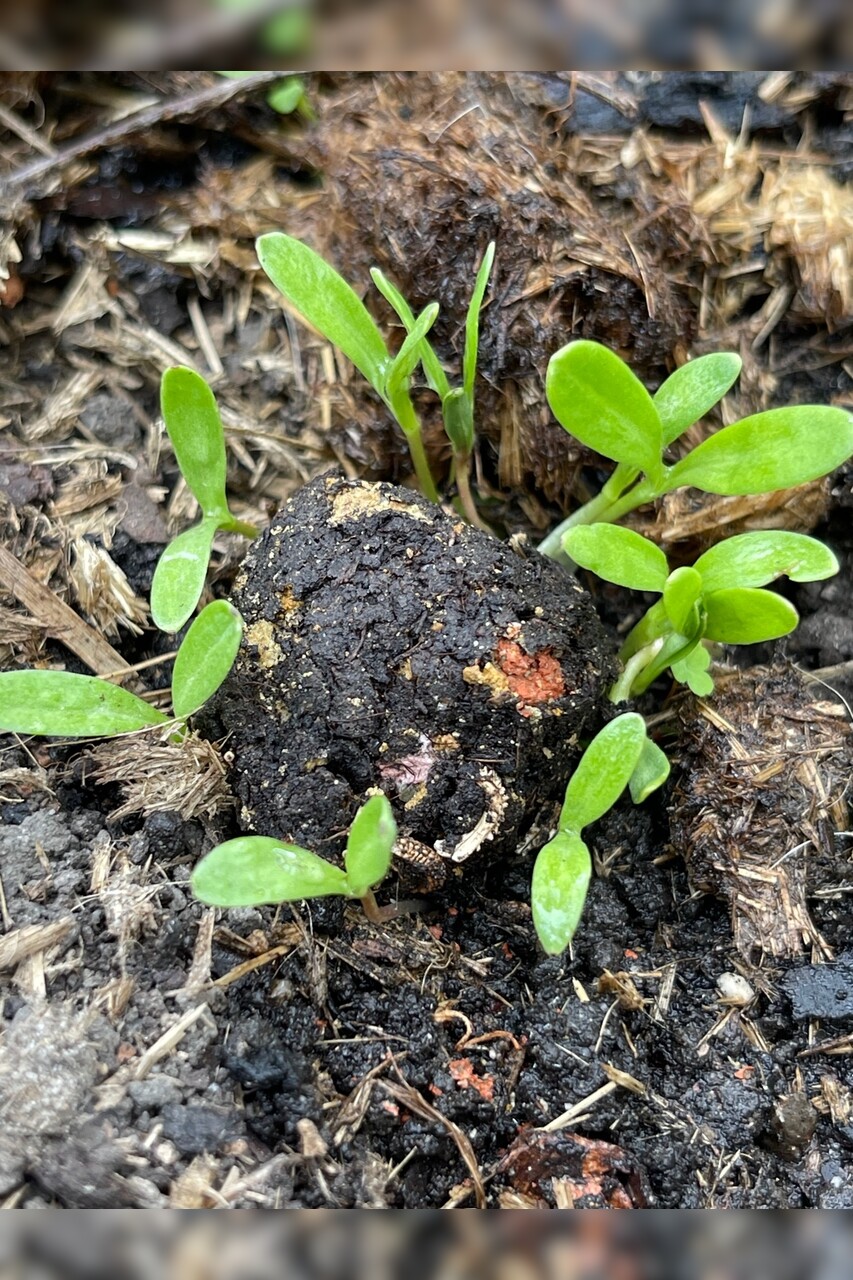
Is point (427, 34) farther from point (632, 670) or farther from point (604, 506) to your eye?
point (632, 670)

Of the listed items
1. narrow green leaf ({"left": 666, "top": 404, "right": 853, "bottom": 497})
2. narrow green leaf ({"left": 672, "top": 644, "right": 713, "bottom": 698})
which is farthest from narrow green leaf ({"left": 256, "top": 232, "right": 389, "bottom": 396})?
narrow green leaf ({"left": 672, "top": 644, "right": 713, "bottom": 698})

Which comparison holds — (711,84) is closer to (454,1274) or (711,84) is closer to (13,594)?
(13,594)

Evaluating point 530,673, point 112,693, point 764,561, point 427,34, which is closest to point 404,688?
point 530,673

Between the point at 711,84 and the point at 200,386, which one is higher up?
the point at 711,84

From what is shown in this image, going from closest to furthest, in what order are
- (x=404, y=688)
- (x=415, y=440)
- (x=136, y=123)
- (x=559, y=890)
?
(x=559, y=890) → (x=404, y=688) → (x=415, y=440) → (x=136, y=123)

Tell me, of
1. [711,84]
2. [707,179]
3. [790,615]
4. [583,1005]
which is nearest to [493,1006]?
[583,1005]

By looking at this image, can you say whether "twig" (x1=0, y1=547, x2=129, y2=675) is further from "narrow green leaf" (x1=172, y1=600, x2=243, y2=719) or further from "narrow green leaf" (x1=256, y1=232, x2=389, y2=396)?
"narrow green leaf" (x1=256, y1=232, x2=389, y2=396)
